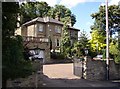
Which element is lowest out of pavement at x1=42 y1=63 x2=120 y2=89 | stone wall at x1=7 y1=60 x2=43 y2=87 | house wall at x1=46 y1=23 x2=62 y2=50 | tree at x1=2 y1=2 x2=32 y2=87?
pavement at x1=42 y1=63 x2=120 y2=89

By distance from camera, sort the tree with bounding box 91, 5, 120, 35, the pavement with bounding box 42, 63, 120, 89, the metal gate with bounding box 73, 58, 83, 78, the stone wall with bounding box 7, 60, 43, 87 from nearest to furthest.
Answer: the stone wall with bounding box 7, 60, 43, 87 → the pavement with bounding box 42, 63, 120, 89 → the metal gate with bounding box 73, 58, 83, 78 → the tree with bounding box 91, 5, 120, 35

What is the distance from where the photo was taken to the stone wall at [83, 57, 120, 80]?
66.1 ft

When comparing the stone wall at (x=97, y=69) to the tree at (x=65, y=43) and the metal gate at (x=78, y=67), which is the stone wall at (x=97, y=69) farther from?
the tree at (x=65, y=43)

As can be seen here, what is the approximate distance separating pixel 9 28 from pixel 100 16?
104ft

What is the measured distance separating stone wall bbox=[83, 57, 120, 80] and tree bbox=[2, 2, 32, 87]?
30.6 feet

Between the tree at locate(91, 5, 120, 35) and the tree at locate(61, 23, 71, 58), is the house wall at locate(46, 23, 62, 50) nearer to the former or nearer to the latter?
the tree at locate(61, 23, 71, 58)

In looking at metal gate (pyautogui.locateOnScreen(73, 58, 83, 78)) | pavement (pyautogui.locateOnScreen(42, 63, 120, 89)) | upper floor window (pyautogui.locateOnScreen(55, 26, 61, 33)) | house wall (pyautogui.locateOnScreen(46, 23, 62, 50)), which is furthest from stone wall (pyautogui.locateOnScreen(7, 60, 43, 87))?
upper floor window (pyautogui.locateOnScreen(55, 26, 61, 33))

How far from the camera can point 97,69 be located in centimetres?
2055

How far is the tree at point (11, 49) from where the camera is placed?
30.4ft

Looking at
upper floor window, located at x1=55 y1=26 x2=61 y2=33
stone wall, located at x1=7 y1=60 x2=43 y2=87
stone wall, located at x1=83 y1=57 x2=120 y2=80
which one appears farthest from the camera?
upper floor window, located at x1=55 y1=26 x2=61 y2=33

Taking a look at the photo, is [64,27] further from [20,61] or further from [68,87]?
[20,61]

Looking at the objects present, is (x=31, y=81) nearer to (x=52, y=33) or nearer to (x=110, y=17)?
(x=110, y=17)

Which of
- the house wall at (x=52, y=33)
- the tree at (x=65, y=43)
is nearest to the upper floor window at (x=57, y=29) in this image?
the house wall at (x=52, y=33)

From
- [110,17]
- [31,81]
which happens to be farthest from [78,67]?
[110,17]
